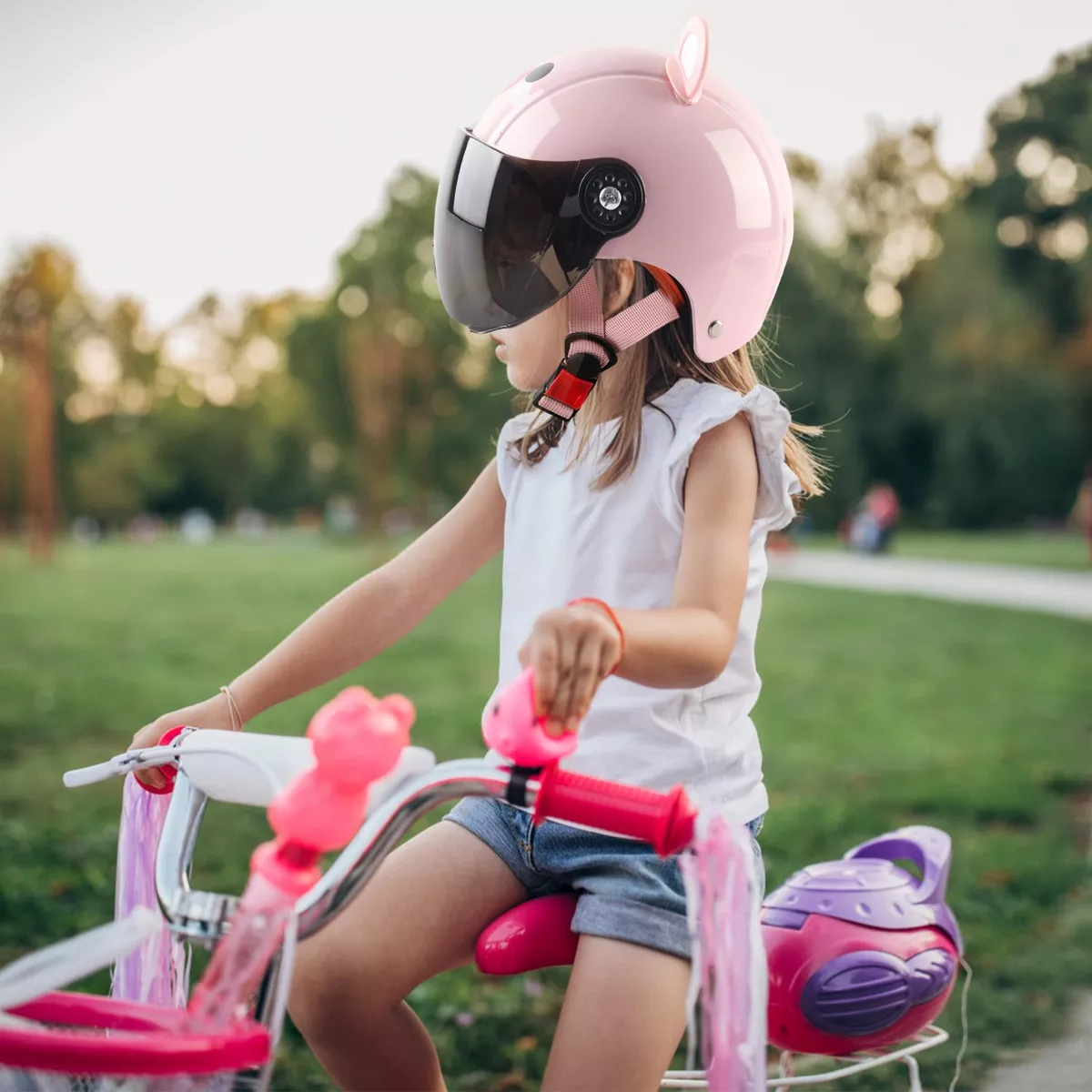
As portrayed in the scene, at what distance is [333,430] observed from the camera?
38.0 m

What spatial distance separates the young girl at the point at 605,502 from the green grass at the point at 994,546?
20810 mm

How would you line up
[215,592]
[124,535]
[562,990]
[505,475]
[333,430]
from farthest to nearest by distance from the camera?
1. [124,535]
2. [333,430]
3. [215,592]
4. [562,990]
5. [505,475]

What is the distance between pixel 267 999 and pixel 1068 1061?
276cm

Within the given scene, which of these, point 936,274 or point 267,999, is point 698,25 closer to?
point 267,999

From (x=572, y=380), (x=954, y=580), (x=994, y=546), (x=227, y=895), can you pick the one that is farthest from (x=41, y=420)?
(x=227, y=895)

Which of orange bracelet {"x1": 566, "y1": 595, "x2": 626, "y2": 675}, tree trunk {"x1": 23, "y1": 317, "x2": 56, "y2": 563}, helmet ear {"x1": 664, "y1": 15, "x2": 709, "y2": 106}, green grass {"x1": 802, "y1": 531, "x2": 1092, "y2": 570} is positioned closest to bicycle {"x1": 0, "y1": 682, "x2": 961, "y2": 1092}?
orange bracelet {"x1": 566, "y1": 595, "x2": 626, "y2": 675}

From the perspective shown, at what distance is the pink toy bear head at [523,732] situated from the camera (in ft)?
4.78

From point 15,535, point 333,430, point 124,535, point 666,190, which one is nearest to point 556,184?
point 666,190

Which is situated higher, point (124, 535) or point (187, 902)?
point (187, 902)

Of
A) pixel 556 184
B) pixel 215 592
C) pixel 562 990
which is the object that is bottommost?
pixel 215 592

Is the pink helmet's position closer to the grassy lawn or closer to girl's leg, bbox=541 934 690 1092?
girl's leg, bbox=541 934 690 1092

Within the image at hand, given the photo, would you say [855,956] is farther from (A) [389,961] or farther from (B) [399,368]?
(B) [399,368]

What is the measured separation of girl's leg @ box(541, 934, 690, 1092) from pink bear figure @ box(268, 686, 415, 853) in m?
0.54

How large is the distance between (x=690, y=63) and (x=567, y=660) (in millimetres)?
1047
